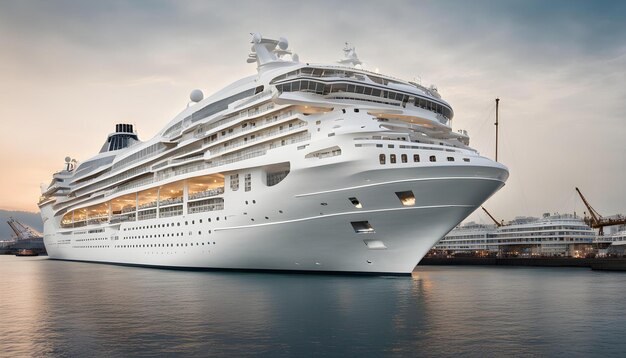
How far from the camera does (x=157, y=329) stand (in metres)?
15.6

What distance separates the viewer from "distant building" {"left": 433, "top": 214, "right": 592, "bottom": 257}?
304 feet

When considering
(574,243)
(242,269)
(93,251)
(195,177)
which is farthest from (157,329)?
(574,243)

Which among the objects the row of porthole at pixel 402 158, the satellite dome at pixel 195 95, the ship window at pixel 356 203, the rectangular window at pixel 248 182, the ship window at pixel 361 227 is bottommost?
the ship window at pixel 361 227

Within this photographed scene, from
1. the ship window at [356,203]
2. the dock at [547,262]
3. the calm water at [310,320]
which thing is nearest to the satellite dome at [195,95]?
the calm water at [310,320]

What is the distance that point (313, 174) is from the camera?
2747 centimetres

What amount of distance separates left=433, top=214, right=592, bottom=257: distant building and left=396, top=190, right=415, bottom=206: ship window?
230 feet

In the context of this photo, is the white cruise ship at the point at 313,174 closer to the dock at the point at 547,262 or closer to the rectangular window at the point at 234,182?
the rectangular window at the point at 234,182

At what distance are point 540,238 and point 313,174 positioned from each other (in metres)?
81.9

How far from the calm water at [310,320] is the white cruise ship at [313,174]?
9.05 ft

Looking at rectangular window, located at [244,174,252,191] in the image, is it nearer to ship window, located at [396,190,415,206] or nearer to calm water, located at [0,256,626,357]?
calm water, located at [0,256,626,357]

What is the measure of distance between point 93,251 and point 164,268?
21.3 meters

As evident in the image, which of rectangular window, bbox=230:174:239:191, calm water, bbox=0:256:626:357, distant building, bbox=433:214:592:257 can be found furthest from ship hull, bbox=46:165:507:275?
distant building, bbox=433:214:592:257

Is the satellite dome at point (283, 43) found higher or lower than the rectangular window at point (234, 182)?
higher

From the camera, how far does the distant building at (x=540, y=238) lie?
92.6m
